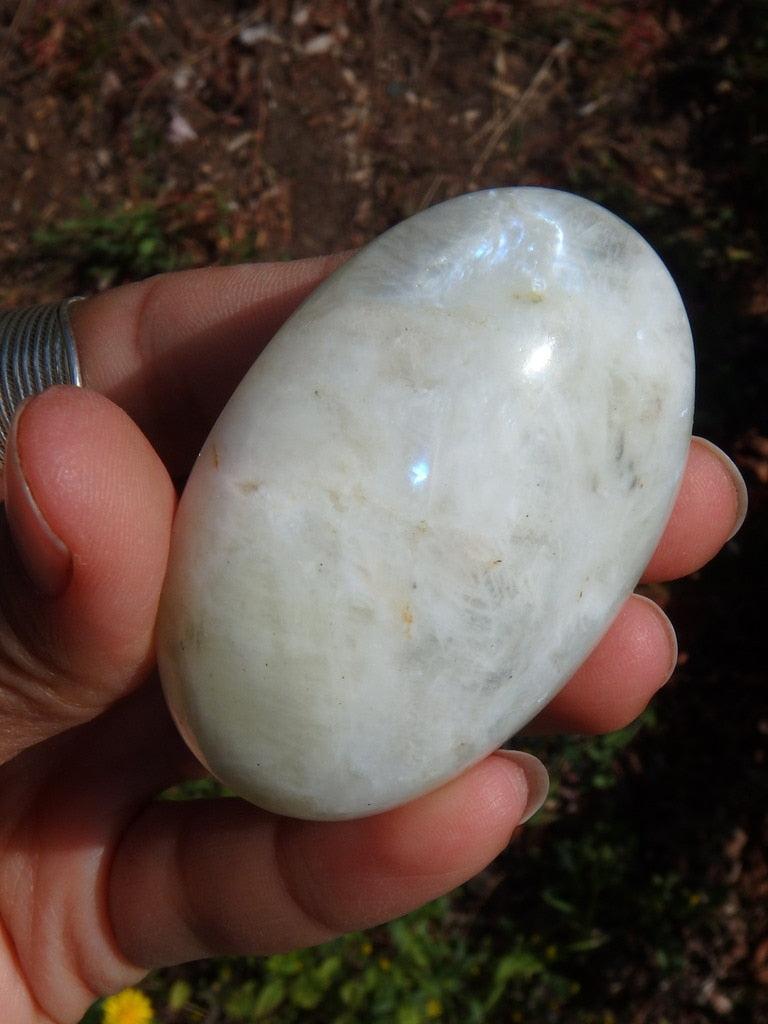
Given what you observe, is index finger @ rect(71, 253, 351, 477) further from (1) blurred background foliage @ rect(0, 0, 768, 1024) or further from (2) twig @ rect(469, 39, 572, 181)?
(2) twig @ rect(469, 39, 572, 181)

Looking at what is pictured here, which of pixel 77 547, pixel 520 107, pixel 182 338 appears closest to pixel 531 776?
pixel 77 547

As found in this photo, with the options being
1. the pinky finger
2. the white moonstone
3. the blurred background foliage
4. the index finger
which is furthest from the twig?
the pinky finger

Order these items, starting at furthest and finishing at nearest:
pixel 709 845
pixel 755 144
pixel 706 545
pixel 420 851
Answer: pixel 755 144, pixel 709 845, pixel 706 545, pixel 420 851

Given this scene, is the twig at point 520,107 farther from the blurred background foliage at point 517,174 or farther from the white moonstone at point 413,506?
the white moonstone at point 413,506

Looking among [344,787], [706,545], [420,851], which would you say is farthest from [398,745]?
[706,545]

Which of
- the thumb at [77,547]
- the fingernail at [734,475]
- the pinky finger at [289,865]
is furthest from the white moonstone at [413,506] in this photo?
the fingernail at [734,475]

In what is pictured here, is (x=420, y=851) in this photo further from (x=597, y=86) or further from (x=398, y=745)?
(x=597, y=86)

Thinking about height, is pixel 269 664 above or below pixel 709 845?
above
